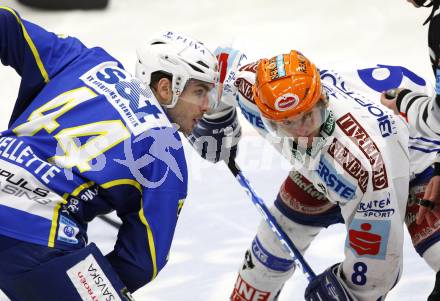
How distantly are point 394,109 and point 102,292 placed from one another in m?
1.22

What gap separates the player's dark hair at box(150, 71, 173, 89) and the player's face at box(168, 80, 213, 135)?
6 centimetres

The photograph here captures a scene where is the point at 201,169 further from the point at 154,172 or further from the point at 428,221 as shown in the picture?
the point at 154,172

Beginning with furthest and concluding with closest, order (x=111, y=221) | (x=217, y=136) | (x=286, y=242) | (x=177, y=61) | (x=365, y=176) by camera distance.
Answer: (x=111, y=221)
(x=217, y=136)
(x=286, y=242)
(x=365, y=176)
(x=177, y=61)

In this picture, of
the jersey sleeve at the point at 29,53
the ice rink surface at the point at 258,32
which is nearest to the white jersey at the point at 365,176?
the jersey sleeve at the point at 29,53

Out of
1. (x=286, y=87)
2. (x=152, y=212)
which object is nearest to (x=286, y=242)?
(x=286, y=87)

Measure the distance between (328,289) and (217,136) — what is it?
955 mm

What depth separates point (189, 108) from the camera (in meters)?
2.85

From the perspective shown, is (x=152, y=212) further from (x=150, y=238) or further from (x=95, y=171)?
(x=95, y=171)

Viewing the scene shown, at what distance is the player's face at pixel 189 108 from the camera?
285cm

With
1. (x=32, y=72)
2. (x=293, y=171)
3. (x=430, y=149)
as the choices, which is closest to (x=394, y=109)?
→ (x=430, y=149)

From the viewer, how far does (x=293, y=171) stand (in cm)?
378

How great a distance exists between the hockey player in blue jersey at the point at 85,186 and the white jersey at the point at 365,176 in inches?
23.8

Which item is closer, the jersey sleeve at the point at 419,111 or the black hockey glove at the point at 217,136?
the jersey sleeve at the point at 419,111

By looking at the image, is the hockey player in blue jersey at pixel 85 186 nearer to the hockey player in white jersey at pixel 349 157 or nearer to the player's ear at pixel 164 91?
the player's ear at pixel 164 91
